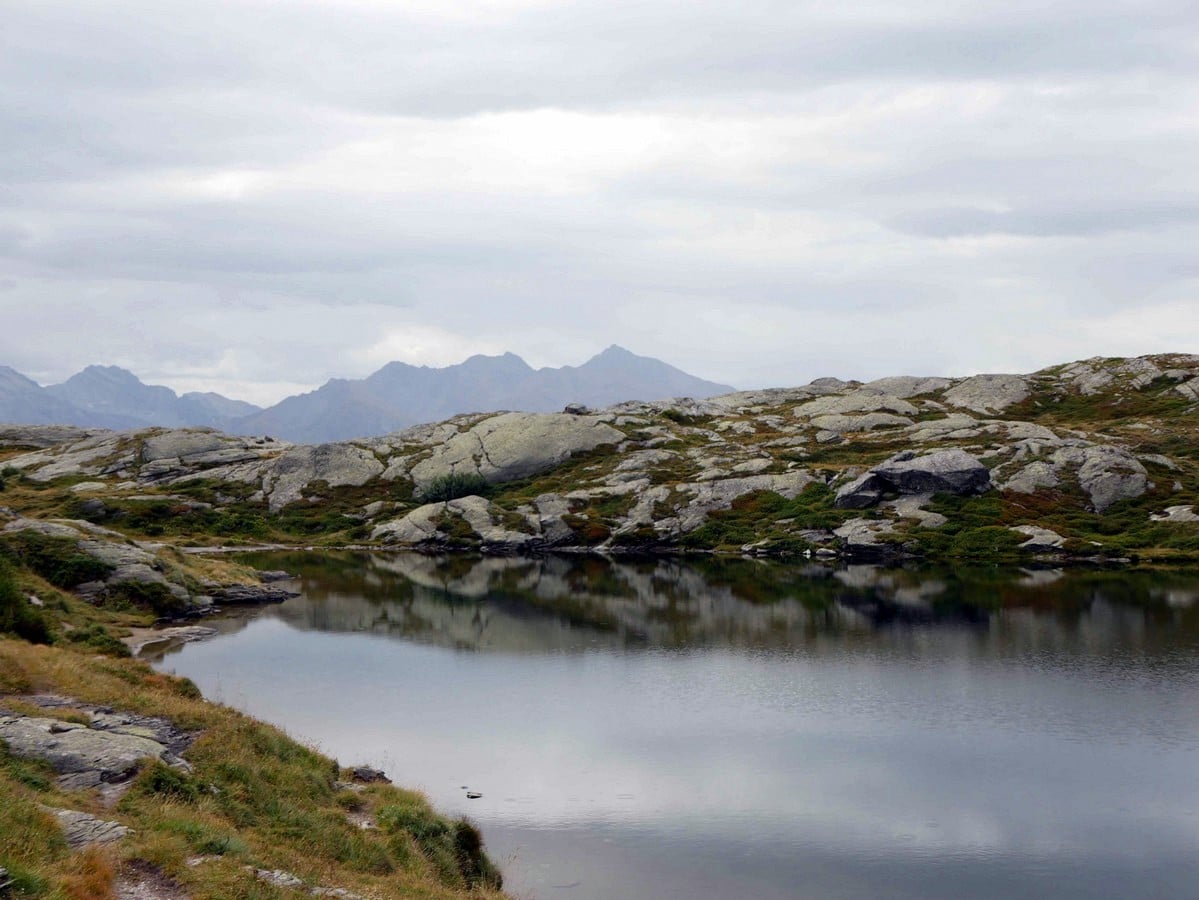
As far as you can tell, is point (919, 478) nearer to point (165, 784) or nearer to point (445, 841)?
point (445, 841)

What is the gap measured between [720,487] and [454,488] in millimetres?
50546

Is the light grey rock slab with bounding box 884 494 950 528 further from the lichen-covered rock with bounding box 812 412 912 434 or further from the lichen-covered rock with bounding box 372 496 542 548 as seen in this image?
the lichen-covered rock with bounding box 372 496 542 548

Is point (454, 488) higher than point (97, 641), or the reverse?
point (454, 488)

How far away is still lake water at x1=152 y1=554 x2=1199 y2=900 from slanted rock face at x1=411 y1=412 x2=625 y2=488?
7838 cm

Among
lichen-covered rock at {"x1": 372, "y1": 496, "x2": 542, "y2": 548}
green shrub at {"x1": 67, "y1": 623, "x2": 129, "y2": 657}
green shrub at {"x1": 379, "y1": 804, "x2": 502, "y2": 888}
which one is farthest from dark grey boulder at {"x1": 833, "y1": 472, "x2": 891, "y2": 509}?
green shrub at {"x1": 379, "y1": 804, "x2": 502, "y2": 888}

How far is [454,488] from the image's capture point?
6924 inches

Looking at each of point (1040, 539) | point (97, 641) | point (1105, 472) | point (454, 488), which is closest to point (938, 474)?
point (1040, 539)

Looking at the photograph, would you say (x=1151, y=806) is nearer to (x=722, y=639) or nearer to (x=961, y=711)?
(x=961, y=711)

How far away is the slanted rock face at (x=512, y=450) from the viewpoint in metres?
186

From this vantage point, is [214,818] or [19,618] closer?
[214,818]

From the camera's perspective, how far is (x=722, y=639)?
84562mm

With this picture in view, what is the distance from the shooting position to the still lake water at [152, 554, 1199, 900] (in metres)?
39.1

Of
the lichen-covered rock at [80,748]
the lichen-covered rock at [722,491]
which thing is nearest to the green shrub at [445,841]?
the lichen-covered rock at [80,748]

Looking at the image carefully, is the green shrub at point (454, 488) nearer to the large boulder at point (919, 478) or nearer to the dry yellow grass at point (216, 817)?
the large boulder at point (919, 478)
